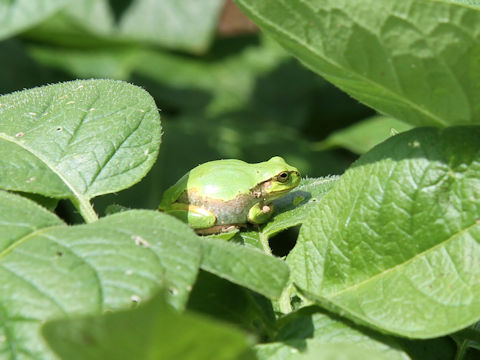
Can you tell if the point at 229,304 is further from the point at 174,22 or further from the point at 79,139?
the point at 174,22

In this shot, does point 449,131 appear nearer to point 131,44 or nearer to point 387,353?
point 387,353

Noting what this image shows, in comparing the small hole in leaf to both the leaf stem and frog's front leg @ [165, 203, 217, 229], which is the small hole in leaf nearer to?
frog's front leg @ [165, 203, 217, 229]

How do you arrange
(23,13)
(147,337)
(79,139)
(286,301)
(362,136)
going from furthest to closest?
(362,136) → (23,13) → (79,139) → (286,301) → (147,337)

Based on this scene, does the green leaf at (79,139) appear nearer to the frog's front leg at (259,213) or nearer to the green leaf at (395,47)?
the green leaf at (395,47)

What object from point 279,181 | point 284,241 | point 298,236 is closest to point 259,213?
point 279,181

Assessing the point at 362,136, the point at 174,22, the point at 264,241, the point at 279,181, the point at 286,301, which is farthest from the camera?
the point at 174,22
